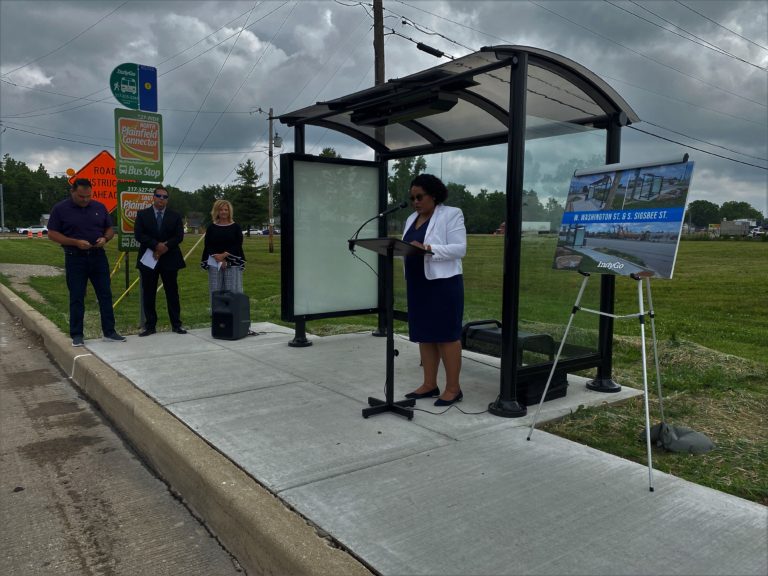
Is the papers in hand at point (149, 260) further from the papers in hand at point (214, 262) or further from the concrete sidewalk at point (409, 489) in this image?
the concrete sidewalk at point (409, 489)

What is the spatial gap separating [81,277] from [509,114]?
545 cm

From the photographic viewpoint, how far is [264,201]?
236 feet

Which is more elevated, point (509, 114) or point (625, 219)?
point (509, 114)

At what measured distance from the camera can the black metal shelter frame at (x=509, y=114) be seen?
4398 millimetres

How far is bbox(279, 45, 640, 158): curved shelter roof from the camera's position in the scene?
4.68 m

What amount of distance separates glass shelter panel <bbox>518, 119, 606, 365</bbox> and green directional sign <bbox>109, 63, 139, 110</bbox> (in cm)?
628

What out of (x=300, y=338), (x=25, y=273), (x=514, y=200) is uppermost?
(x=514, y=200)

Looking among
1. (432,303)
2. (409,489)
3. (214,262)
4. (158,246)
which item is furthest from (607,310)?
(158,246)

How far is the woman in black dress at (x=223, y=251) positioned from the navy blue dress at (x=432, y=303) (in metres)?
3.90

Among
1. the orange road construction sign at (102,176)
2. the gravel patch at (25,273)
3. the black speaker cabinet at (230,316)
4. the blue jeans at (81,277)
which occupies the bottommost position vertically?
the gravel patch at (25,273)

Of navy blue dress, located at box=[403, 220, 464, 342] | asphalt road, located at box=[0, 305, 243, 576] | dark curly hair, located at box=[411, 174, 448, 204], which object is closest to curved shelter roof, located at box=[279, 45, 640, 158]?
dark curly hair, located at box=[411, 174, 448, 204]

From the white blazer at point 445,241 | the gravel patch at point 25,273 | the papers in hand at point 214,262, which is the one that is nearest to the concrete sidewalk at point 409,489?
the white blazer at point 445,241

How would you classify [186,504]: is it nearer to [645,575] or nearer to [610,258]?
[645,575]

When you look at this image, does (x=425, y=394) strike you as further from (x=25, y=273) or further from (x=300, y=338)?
(x=25, y=273)
